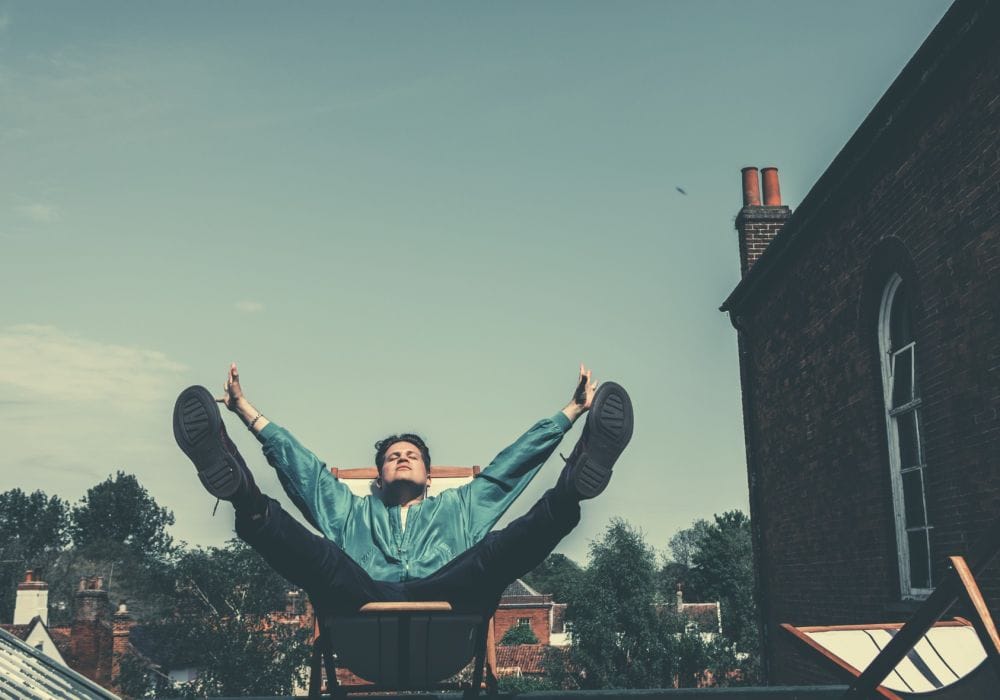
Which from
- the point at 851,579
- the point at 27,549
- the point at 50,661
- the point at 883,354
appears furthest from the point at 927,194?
the point at 27,549

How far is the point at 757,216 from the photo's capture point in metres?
13.3

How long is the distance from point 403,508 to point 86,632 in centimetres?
2865

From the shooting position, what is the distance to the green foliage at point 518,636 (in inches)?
2006

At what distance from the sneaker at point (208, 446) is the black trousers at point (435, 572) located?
7.8 inches

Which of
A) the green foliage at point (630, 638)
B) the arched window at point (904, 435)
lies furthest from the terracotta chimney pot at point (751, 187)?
the green foliage at point (630, 638)

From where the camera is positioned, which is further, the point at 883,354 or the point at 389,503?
the point at 883,354

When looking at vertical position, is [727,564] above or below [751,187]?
below

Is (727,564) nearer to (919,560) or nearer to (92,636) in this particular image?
(92,636)

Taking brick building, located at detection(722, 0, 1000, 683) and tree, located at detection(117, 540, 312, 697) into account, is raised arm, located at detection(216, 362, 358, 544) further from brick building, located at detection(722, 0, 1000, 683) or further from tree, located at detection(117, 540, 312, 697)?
tree, located at detection(117, 540, 312, 697)

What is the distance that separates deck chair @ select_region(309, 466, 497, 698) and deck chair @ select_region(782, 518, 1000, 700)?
5.22 feet

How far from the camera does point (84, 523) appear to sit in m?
97.2

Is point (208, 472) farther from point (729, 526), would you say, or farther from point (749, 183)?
point (729, 526)

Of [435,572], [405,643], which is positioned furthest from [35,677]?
[435,572]

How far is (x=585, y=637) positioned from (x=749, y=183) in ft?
71.7
